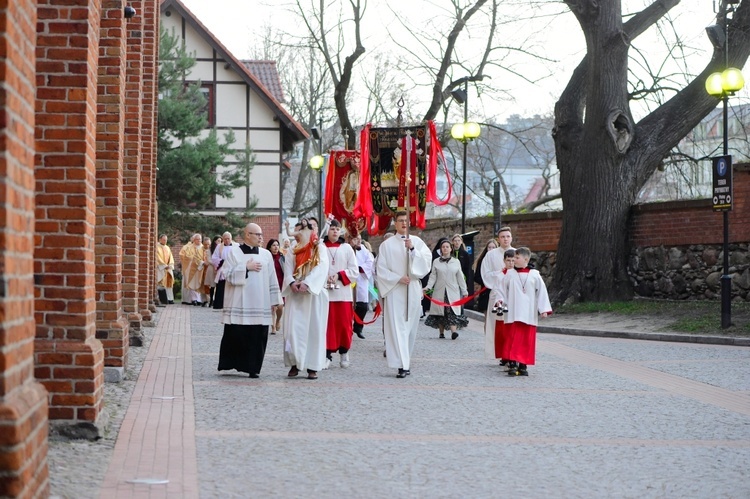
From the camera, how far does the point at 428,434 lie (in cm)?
864

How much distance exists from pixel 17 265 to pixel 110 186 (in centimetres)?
593

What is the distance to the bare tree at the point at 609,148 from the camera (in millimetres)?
24734

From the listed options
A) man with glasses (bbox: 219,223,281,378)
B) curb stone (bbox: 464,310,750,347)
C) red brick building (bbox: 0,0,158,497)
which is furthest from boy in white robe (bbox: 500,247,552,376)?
curb stone (bbox: 464,310,750,347)

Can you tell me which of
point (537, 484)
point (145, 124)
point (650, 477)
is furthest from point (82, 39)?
point (145, 124)

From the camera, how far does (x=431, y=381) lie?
1248 cm

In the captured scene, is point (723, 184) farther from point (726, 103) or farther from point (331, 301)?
point (331, 301)

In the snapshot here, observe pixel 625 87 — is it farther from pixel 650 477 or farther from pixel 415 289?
pixel 650 477

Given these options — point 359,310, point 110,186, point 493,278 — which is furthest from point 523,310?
point 359,310

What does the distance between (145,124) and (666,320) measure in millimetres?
10073

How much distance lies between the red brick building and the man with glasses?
139 centimetres

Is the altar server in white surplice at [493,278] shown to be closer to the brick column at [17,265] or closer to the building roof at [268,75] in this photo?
the brick column at [17,265]

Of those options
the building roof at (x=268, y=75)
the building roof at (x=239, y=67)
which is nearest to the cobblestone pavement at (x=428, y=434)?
the building roof at (x=239, y=67)

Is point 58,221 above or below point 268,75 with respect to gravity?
below

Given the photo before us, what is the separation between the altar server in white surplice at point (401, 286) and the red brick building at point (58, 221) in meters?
3.11
